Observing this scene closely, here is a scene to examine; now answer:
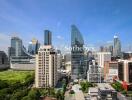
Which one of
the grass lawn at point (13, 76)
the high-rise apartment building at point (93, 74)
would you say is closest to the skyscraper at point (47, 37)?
the grass lawn at point (13, 76)

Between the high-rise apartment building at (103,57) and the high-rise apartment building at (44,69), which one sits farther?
the high-rise apartment building at (103,57)

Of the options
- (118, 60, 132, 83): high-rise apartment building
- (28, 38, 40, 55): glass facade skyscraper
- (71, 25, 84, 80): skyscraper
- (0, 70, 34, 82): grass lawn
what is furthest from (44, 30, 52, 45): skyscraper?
(118, 60, 132, 83): high-rise apartment building

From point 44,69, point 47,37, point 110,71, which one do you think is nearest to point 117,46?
point 47,37

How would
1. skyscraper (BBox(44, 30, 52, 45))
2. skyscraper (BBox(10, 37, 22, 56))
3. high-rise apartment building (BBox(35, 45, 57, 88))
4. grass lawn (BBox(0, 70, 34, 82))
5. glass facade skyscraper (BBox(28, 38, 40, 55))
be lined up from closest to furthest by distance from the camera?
high-rise apartment building (BBox(35, 45, 57, 88))
grass lawn (BBox(0, 70, 34, 82))
skyscraper (BBox(10, 37, 22, 56))
skyscraper (BBox(44, 30, 52, 45))
glass facade skyscraper (BBox(28, 38, 40, 55))

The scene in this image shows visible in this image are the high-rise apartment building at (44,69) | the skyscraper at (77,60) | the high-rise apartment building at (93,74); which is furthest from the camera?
the skyscraper at (77,60)

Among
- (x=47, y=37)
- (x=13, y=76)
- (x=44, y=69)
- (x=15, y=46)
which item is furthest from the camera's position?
(x=47, y=37)

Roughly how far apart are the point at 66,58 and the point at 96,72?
46286 millimetres

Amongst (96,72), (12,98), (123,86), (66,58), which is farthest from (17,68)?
(12,98)

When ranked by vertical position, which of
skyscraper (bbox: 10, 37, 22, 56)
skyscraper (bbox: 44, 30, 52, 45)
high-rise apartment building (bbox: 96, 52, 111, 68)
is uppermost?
skyscraper (bbox: 44, 30, 52, 45)

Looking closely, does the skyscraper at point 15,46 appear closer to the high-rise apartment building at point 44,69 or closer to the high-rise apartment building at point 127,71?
the high-rise apartment building at point 44,69

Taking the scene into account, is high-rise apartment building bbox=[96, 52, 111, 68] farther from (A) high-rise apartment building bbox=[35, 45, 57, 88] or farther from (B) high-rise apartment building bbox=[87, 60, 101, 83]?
(A) high-rise apartment building bbox=[35, 45, 57, 88]

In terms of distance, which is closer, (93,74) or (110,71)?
(93,74)

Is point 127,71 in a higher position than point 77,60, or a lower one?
lower

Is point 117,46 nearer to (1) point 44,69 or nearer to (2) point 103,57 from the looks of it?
(2) point 103,57
